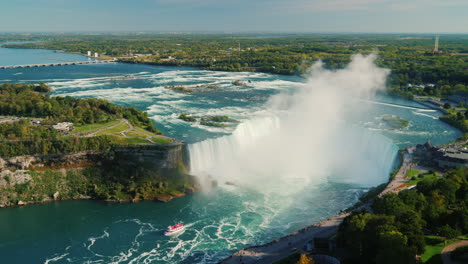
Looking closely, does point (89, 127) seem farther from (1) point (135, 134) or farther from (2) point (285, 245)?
(2) point (285, 245)

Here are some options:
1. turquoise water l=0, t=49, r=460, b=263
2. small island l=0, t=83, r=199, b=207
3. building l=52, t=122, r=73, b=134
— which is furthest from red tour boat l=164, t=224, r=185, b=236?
building l=52, t=122, r=73, b=134

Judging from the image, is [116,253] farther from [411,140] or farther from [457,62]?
[457,62]

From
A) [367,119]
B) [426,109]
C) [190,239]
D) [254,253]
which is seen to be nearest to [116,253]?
[190,239]

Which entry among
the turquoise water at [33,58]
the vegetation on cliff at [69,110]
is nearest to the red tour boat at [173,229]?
the vegetation on cliff at [69,110]

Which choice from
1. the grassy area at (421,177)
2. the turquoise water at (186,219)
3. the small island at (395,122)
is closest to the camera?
the turquoise water at (186,219)

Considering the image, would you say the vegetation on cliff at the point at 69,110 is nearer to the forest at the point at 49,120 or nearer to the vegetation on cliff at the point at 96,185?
the forest at the point at 49,120

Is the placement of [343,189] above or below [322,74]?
below

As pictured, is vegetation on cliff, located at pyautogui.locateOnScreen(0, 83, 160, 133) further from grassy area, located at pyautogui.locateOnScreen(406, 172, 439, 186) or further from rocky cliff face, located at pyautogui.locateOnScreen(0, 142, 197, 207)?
grassy area, located at pyautogui.locateOnScreen(406, 172, 439, 186)
